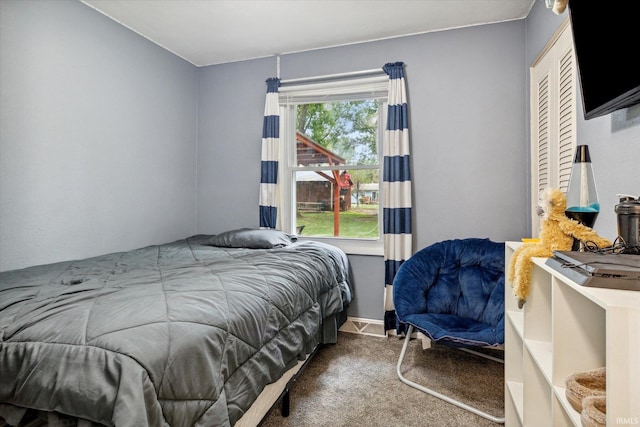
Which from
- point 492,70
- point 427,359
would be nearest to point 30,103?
point 427,359

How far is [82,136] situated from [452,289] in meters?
2.82

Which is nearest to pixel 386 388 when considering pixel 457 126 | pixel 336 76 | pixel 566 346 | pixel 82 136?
pixel 566 346

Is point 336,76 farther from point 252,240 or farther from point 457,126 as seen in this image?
point 252,240

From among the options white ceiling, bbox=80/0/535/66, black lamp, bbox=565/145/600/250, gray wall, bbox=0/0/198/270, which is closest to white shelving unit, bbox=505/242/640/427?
black lamp, bbox=565/145/600/250

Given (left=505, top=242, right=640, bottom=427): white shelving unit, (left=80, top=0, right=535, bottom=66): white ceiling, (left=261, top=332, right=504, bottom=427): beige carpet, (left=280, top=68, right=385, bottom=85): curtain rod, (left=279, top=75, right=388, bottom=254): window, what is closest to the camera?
(left=505, top=242, right=640, bottom=427): white shelving unit

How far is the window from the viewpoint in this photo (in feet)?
9.90

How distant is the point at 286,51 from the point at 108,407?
3.06m

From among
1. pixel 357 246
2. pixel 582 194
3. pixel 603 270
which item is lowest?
pixel 357 246

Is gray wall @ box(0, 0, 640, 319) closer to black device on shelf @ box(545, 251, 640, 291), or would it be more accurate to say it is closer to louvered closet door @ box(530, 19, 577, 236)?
louvered closet door @ box(530, 19, 577, 236)

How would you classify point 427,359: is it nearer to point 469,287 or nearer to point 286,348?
point 469,287

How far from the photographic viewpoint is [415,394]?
6.24ft

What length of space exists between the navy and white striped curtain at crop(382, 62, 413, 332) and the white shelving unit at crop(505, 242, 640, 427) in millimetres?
1154

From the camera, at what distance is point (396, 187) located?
2723 mm

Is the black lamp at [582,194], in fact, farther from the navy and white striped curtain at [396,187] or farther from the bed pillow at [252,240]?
the bed pillow at [252,240]
